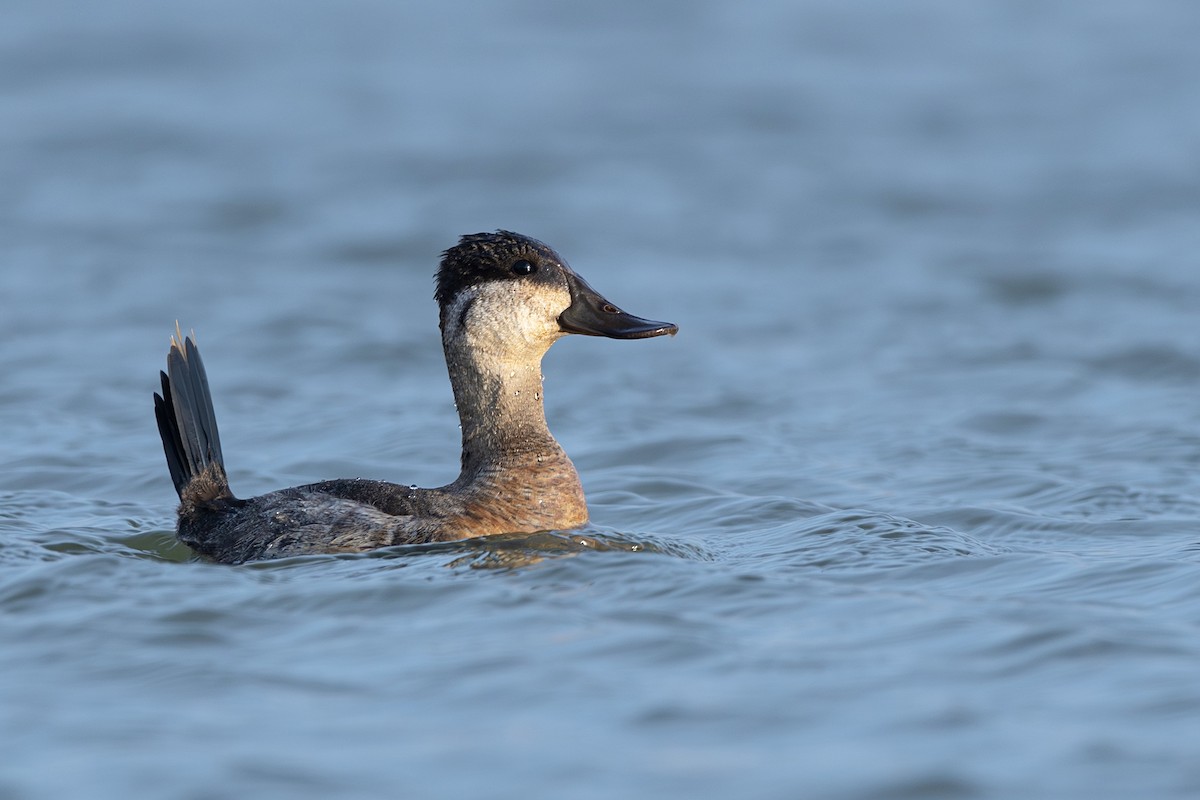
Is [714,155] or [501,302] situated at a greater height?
[714,155]

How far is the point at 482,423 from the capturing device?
717 cm

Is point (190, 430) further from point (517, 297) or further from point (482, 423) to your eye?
point (517, 297)

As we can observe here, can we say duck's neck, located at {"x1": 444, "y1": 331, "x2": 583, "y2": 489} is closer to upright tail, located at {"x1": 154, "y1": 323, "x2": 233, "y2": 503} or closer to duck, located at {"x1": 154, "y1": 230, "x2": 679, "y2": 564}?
duck, located at {"x1": 154, "y1": 230, "x2": 679, "y2": 564}

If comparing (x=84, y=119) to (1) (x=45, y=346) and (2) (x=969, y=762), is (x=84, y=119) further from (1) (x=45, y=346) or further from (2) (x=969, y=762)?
(2) (x=969, y=762)

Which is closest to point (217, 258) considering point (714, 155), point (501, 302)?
point (714, 155)

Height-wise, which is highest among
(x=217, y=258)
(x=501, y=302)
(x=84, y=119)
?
(x=84, y=119)

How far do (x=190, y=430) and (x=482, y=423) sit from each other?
1.20 m

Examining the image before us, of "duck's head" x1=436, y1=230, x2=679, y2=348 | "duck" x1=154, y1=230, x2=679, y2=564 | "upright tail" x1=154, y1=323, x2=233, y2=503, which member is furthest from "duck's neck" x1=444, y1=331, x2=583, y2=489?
"upright tail" x1=154, y1=323, x2=233, y2=503

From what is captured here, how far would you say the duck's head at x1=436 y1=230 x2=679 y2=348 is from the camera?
7.10 m

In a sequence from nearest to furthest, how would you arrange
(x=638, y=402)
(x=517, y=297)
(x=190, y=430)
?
(x=517, y=297)
(x=190, y=430)
(x=638, y=402)

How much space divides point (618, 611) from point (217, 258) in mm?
9571

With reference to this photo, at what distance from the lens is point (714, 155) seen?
17703 millimetres

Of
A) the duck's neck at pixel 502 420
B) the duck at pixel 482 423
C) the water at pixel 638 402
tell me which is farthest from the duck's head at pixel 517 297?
the water at pixel 638 402

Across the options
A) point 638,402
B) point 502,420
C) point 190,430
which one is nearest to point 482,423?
point 502,420
